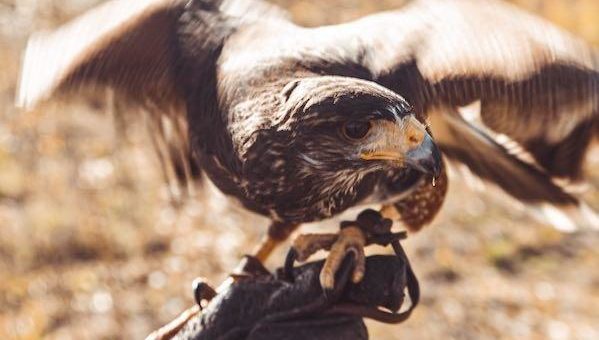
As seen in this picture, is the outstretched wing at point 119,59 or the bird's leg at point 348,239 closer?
the bird's leg at point 348,239

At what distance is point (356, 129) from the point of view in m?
2.63

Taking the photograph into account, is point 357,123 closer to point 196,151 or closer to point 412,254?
point 196,151

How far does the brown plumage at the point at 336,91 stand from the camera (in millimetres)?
2719

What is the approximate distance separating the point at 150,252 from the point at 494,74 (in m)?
2.72

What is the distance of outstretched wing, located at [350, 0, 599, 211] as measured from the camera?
307cm

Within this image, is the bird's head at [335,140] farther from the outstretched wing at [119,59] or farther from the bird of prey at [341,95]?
the outstretched wing at [119,59]

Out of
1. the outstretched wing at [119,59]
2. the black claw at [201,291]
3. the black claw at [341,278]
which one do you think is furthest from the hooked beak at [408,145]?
the outstretched wing at [119,59]

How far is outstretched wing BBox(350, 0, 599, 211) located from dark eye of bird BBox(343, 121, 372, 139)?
35 cm

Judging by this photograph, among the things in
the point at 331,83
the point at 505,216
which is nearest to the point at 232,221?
the point at 505,216

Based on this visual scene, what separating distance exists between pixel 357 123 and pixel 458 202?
→ 3433 mm

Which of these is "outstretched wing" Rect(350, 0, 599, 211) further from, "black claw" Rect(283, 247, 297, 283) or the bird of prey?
"black claw" Rect(283, 247, 297, 283)

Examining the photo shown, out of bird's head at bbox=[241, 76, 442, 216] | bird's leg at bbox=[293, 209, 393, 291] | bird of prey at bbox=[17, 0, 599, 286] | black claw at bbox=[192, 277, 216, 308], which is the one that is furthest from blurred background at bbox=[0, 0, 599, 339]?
bird's head at bbox=[241, 76, 442, 216]

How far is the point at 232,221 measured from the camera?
571cm

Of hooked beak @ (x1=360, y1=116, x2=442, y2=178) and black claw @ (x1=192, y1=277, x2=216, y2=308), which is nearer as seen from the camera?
hooked beak @ (x1=360, y1=116, x2=442, y2=178)
